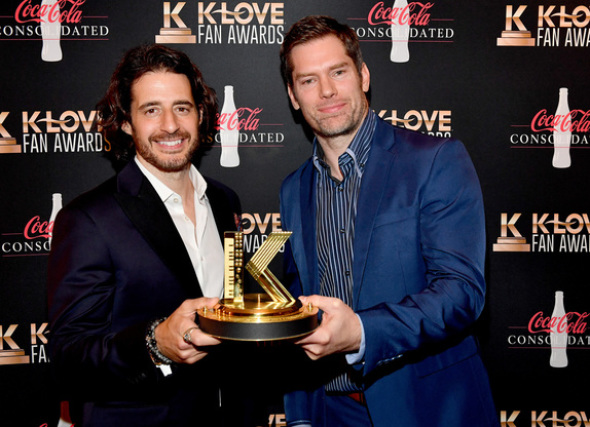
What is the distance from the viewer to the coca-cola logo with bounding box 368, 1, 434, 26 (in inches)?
117

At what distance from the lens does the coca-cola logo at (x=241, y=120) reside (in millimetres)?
3010

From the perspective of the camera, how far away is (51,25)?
9.64ft

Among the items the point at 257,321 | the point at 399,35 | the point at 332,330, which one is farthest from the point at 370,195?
the point at 399,35

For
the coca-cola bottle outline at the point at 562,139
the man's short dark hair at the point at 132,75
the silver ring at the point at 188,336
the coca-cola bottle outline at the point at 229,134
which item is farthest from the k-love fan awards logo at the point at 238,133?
the coca-cola bottle outline at the point at 562,139

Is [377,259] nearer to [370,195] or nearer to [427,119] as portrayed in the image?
[370,195]

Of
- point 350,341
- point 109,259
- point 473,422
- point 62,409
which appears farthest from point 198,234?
point 62,409

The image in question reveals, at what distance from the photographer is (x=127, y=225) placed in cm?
203

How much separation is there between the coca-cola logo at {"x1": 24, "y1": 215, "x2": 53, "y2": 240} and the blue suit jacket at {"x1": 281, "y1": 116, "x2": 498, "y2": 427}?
2031 millimetres

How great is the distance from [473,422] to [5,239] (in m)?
2.72

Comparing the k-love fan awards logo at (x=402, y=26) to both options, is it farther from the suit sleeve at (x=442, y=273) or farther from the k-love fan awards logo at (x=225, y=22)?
the suit sleeve at (x=442, y=273)

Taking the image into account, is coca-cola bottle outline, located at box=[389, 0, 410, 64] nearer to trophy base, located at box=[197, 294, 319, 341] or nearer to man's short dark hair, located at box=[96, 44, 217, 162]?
man's short dark hair, located at box=[96, 44, 217, 162]

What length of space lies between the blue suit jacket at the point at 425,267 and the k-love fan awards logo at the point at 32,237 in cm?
199

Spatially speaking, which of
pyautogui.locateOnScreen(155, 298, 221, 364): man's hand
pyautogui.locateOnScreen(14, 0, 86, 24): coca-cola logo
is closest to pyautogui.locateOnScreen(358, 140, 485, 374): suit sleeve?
pyautogui.locateOnScreen(155, 298, 221, 364): man's hand

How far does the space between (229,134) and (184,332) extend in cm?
165
